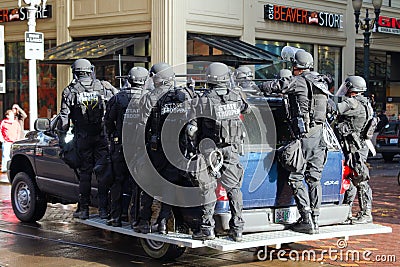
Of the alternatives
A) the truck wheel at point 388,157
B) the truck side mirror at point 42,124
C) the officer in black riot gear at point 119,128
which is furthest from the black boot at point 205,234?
the truck wheel at point 388,157

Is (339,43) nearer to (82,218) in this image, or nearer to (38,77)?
(38,77)

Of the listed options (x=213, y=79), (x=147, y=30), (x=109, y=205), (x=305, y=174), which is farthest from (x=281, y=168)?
(x=147, y=30)

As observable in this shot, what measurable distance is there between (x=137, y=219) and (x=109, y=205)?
85cm

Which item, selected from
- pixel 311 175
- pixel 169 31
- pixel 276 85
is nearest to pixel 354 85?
pixel 276 85

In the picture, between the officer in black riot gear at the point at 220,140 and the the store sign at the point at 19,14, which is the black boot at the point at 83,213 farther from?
the the store sign at the point at 19,14

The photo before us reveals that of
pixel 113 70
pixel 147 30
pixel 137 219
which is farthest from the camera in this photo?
pixel 113 70

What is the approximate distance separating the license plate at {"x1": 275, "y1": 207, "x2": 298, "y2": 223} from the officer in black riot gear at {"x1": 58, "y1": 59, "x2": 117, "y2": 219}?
2.57 meters

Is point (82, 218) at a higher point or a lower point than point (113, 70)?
lower

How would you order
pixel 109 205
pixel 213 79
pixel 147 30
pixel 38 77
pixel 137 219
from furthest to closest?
1. pixel 38 77
2. pixel 147 30
3. pixel 109 205
4. pixel 137 219
5. pixel 213 79

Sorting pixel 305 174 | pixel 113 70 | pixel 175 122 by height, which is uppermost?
pixel 113 70

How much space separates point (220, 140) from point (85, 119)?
2.58 meters

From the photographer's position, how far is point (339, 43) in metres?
27.8

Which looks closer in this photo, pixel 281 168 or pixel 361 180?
pixel 281 168

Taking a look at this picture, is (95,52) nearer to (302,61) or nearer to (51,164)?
(51,164)
